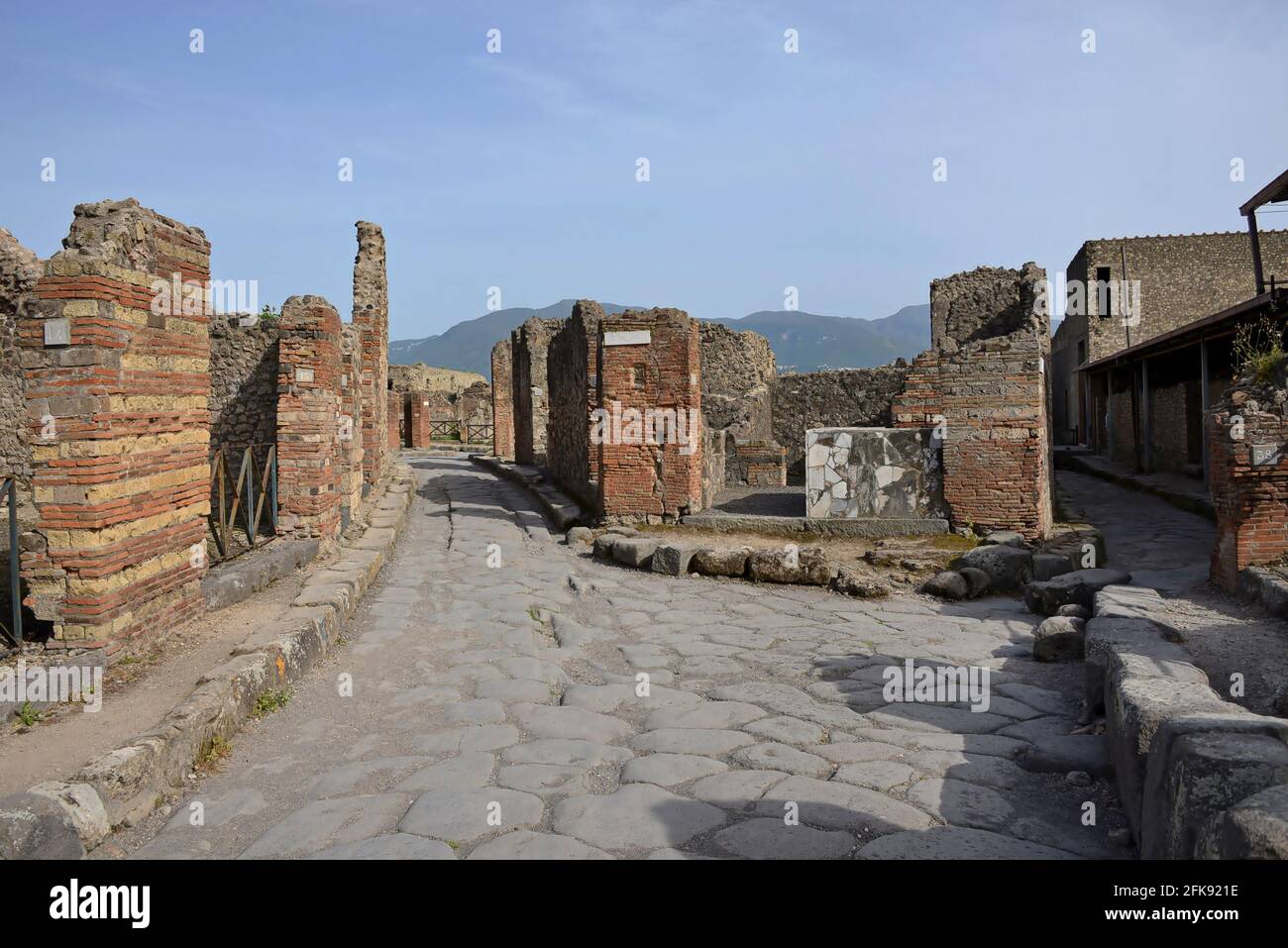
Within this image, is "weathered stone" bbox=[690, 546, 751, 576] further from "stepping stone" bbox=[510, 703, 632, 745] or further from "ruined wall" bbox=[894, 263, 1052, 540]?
"stepping stone" bbox=[510, 703, 632, 745]

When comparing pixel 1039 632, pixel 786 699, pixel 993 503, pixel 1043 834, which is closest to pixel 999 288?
pixel 993 503

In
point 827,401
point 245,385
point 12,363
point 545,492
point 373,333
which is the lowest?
point 545,492

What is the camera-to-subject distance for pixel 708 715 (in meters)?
4.49

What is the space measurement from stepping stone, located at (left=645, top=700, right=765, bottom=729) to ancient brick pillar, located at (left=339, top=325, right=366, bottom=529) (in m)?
6.45

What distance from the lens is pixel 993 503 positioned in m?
9.66

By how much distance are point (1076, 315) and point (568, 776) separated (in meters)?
34.4

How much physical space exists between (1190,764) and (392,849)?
8.19 feet

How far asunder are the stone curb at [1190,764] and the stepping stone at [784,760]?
1.14 m

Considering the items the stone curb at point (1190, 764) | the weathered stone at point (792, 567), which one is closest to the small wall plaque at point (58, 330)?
Answer: the stone curb at point (1190, 764)

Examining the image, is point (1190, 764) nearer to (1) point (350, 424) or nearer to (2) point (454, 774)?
(2) point (454, 774)

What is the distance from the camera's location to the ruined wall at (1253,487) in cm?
628

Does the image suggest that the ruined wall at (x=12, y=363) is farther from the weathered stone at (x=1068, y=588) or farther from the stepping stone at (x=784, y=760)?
the weathered stone at (x=1068, y=588)

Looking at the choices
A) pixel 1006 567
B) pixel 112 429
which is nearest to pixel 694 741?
pixel 112 429

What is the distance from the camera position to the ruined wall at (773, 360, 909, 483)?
19141mm
